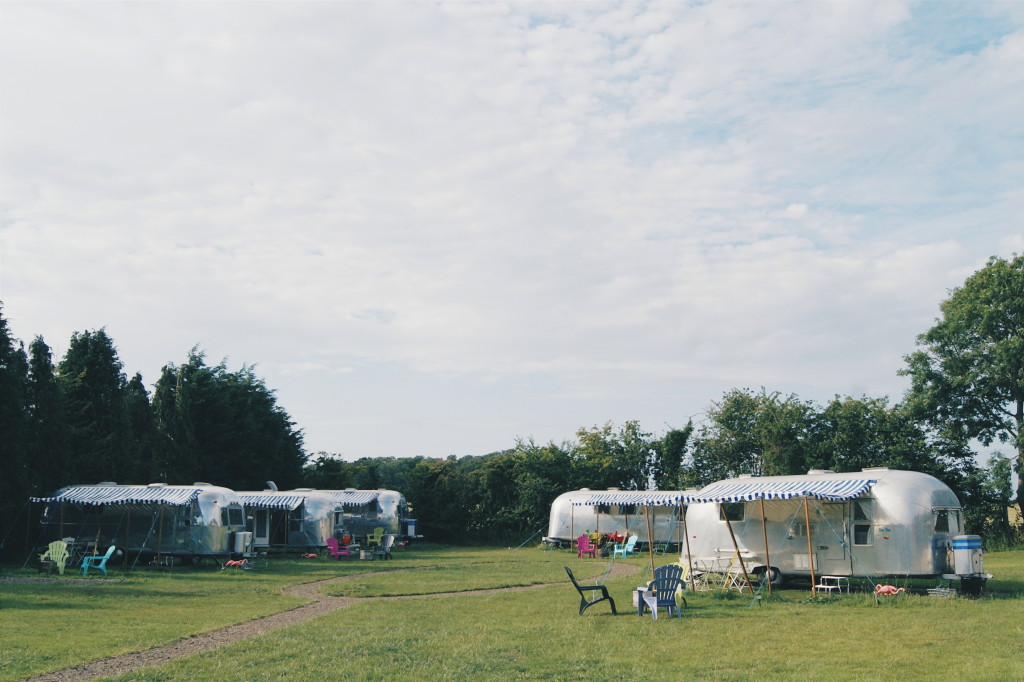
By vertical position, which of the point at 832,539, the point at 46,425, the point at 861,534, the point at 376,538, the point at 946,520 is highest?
the point at 46,425

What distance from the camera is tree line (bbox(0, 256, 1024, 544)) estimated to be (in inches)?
1193

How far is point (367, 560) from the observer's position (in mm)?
31156

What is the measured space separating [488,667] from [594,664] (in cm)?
139

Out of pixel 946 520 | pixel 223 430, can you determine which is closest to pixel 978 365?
pixel 946 520

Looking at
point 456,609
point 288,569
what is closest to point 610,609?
point 456,609

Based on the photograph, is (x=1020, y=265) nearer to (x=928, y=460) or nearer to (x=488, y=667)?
(x=928, y=460)

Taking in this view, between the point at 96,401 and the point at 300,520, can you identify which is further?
the point at 300,520

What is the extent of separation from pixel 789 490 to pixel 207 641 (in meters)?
12.7

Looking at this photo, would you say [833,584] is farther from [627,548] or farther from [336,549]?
[336,549]

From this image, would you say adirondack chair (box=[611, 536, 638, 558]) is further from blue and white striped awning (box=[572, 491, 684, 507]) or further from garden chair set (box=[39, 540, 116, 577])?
garden chair set (box=[39, 540, 116, 577])

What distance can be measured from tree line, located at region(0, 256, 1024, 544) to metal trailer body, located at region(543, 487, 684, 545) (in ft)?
14.7

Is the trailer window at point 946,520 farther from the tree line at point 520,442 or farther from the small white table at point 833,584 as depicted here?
the tree line at point 520,442

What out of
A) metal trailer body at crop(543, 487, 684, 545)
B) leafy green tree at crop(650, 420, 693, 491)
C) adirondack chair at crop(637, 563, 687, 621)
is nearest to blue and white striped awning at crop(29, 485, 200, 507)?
metal trailer body at crop(543, 487, 684, 545)

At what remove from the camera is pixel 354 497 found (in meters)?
37.4
